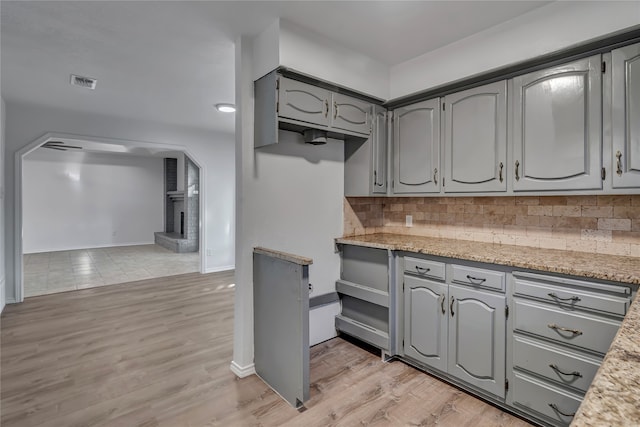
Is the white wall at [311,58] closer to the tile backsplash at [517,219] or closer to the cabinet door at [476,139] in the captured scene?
the cabinet door at [476,139]

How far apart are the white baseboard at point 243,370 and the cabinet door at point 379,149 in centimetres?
175

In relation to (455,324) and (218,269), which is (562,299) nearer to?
(455,324)

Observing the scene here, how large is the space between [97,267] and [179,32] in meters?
5.51

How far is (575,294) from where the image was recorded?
1700mm

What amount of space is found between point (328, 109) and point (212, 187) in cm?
380

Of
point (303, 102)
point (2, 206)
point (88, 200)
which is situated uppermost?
point (303, 102)

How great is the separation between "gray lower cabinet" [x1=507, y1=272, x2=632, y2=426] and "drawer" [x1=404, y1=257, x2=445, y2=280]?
47cm

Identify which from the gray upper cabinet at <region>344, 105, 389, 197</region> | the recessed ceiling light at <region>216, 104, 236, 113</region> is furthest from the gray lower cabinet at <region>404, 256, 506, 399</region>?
the recessed ceiling light at <region>216, 104, 236, 113</region>

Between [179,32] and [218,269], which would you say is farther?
[218,269]

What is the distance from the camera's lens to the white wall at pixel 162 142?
4.07m

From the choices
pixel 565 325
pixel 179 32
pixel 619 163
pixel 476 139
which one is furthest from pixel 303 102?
pixel 565 325

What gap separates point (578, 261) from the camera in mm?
1870

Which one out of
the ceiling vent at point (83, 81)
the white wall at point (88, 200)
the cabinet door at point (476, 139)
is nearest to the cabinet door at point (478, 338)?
the cabinet door at point (476, 139)

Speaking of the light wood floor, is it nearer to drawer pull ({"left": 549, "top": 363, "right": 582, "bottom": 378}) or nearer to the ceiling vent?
drawer pull ({"left": 549, "top": 363, "right": 582, "bottom": 378})
